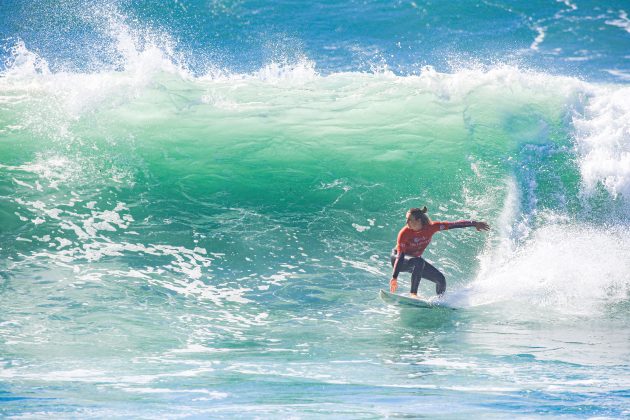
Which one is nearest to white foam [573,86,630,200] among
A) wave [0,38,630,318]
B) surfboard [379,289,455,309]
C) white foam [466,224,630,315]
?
wave [0,38,630,318]

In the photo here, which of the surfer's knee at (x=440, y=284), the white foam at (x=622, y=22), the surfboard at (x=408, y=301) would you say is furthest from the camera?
the white foam at (x=622, y=22)

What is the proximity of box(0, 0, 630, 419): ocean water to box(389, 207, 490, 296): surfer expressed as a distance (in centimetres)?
38

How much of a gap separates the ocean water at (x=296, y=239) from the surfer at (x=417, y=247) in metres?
0.38

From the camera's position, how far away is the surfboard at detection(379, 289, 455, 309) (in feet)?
26.2

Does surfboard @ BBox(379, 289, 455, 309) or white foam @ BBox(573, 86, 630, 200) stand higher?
white foam @ BBox(573, 86, 630, 200)

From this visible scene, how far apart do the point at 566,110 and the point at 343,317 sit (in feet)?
24.7

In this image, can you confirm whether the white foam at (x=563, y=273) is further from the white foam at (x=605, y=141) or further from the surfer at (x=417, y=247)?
the white foam at (x=605, y=141)

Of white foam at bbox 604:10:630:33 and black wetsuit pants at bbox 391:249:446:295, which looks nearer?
black wetsuit pants at bbox 391:249:446:295

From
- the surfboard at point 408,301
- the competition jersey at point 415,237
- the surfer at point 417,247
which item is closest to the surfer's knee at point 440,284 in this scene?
the surfer at point 417,247

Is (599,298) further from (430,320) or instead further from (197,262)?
(197,262)

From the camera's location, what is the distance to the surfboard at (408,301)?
26.2 ft

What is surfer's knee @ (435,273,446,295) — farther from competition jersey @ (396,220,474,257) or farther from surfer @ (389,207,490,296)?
competition jersey @ (396,220,474,257)

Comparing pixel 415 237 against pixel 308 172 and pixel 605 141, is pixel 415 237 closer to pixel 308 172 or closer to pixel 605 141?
pixel 308 172

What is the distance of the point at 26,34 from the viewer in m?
20.8
